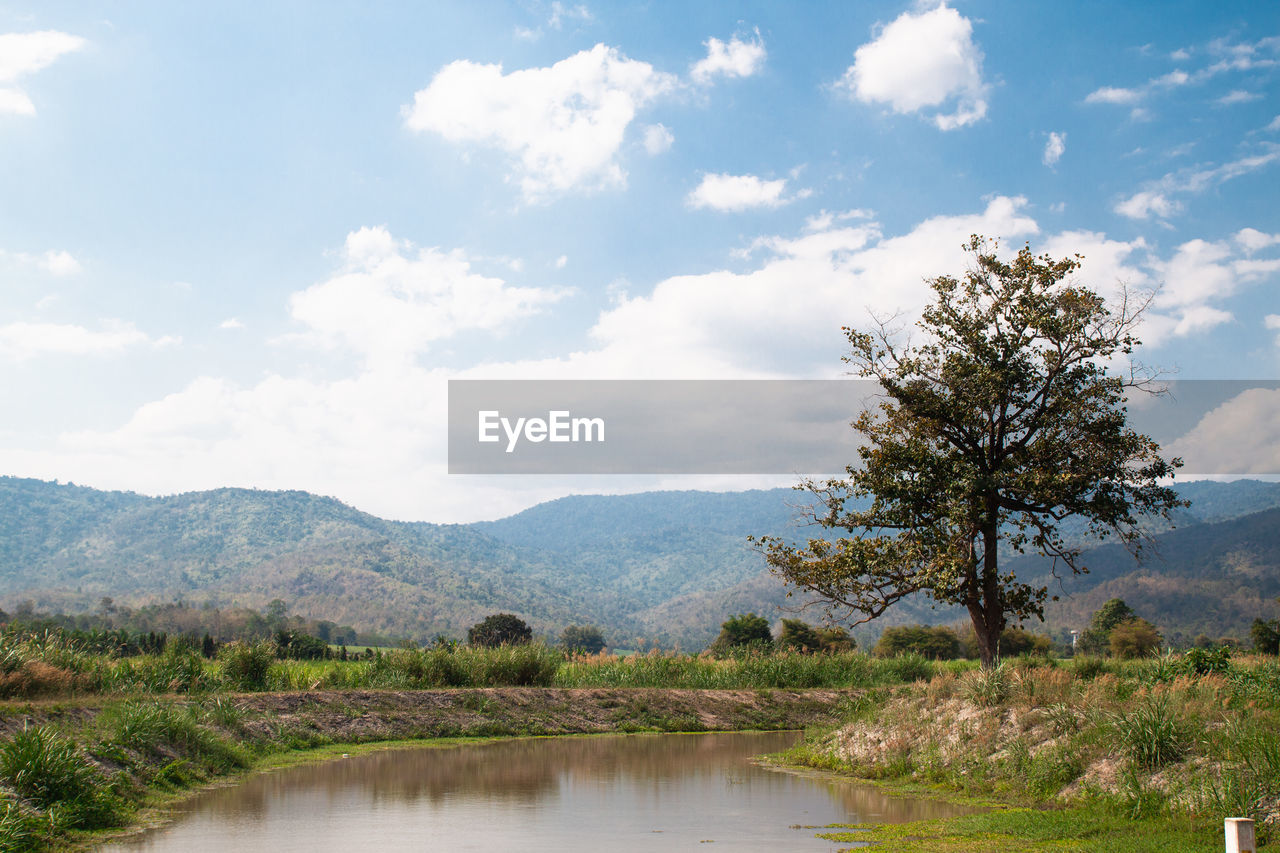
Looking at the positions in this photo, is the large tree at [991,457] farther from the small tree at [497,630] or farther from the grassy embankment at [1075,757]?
the small tree at [497,630]

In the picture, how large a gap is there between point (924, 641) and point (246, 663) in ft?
221

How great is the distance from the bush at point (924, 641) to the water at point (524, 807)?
205 ft

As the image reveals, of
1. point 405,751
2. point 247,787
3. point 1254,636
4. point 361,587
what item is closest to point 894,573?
point 405,751

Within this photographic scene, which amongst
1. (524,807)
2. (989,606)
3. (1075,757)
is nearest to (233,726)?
(524,807)

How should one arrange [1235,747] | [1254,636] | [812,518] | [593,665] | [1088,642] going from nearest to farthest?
[1235,747]
[812,518]
[593,665]
[1254,636]
[1088,642]

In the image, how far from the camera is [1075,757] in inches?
507

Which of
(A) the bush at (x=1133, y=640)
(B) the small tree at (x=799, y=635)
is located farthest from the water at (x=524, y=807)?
Result: (A) the bush at (x=1133, y=640)

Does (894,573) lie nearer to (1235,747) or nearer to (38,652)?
(1235,747)

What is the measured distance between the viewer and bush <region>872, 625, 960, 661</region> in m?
79.2

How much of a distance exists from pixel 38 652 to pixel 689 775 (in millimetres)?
13622

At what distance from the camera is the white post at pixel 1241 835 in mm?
6875

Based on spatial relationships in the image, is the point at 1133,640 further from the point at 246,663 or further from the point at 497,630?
the point at 246,663

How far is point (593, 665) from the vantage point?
110 feet

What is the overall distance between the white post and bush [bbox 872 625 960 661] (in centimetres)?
7220
